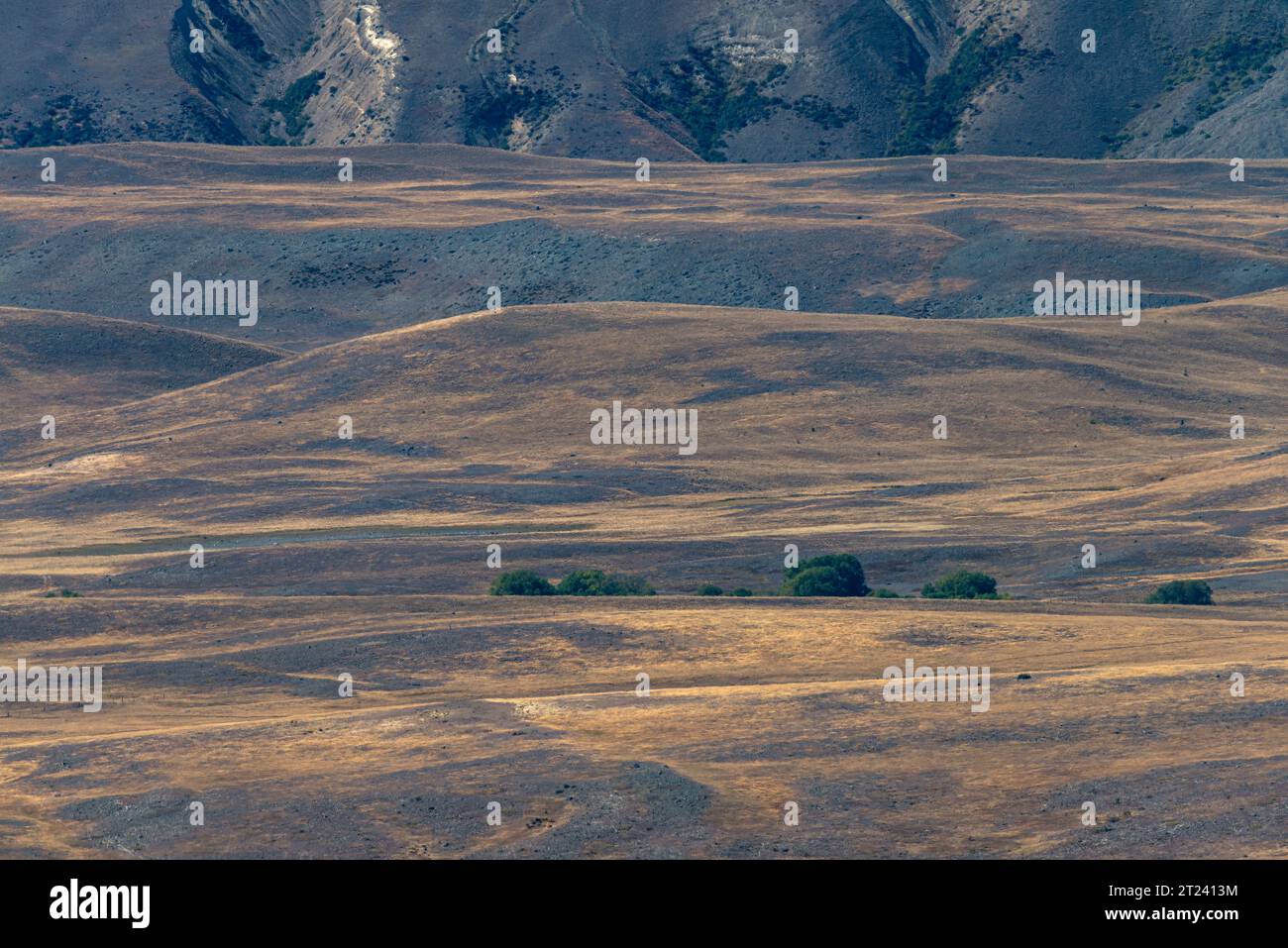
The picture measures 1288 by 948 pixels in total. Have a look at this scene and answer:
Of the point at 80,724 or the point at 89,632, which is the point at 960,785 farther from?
the point at 89,632

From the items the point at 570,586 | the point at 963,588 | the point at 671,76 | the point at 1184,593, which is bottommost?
the point at 1184,593

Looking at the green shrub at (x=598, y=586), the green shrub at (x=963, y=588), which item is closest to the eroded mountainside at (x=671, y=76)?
the green shrub at (x=963, y=588)

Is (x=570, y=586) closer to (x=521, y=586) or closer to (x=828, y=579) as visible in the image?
(x=521, y=586)

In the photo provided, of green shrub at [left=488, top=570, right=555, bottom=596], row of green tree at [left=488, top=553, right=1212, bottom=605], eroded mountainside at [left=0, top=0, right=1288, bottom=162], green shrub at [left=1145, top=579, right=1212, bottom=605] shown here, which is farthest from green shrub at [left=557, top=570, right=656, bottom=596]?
eroded mountainside at [left=0, top=0, right=1288, bottom=162]

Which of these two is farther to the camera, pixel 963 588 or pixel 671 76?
pixel 671 76

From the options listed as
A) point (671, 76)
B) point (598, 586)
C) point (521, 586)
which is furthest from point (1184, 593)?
point (671, 76)

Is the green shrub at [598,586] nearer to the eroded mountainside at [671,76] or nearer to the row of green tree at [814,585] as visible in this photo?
the row of green tree at [814,585]

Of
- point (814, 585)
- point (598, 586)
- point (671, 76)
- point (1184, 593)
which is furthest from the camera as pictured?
point (671, 76)
